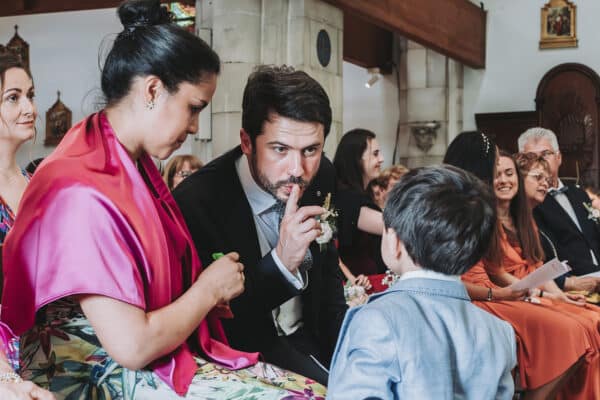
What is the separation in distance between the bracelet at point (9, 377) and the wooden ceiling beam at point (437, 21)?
6709 mm

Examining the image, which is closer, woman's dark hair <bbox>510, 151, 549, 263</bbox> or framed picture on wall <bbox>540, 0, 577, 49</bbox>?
woman's dark hair <bbox>510, 151, 549, 263</bbox>

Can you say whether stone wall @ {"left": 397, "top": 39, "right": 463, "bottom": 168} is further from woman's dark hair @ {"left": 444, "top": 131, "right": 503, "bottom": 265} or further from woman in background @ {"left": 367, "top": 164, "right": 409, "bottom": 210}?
woman's dark hair @ {"left": 444, "top": 131, "right": 503, "bottom": 265}

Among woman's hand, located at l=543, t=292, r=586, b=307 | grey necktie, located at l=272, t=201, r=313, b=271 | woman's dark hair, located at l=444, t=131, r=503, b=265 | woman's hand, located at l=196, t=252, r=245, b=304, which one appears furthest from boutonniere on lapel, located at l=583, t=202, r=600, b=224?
woman's hand, located at l=196, t=252, r=245, b=304

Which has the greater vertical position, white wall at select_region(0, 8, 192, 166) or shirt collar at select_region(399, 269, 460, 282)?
white wall at select_region(0, 8, 192, 166)

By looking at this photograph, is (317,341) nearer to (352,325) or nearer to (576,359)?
(352,325)

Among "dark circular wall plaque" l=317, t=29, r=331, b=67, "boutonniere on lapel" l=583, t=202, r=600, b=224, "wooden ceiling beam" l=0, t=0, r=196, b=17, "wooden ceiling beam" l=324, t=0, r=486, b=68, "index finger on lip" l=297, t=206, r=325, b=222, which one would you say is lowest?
"boutonniere on lapel" l=583, t=202, r=600, b=224

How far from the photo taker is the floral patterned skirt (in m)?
2.06

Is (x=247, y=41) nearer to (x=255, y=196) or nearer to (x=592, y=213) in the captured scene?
(x=592, y=213)

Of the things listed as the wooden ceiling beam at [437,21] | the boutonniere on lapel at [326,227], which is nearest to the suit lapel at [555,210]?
the wooden ceiling beam at [437,21]

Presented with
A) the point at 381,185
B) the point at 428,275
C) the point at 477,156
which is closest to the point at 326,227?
the point at 428,275

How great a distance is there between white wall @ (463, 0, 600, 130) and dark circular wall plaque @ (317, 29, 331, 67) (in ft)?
17.7

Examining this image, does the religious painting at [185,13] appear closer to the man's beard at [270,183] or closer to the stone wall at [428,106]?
the stone wall at [428,106]

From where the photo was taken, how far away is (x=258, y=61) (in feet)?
24.9

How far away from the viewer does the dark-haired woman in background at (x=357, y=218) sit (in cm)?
495
